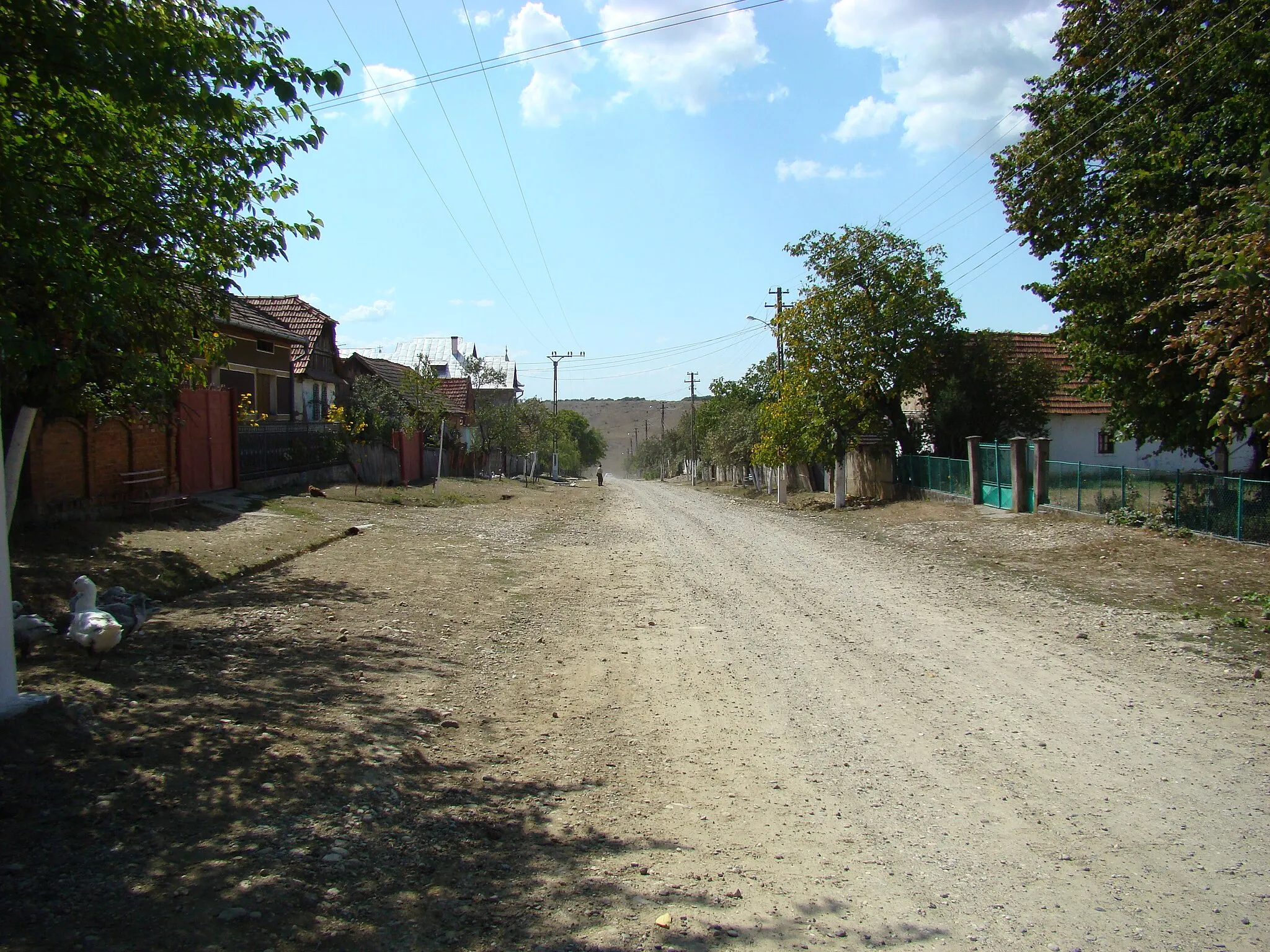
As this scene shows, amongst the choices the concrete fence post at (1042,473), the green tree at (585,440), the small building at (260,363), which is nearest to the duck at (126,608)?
the small building at (260,363)

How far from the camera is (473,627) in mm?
9531

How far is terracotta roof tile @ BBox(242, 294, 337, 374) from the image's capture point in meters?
32.8

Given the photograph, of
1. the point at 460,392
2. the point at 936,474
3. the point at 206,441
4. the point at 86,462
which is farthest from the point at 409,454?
the point at 86,462

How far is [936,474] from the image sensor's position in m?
27.6

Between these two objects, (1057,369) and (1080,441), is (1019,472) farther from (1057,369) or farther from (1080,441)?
(1080,441)

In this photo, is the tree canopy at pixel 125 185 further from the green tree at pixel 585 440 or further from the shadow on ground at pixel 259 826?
the green tree at pixel 585 440

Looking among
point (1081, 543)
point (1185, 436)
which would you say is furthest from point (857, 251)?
point (1081, 543)

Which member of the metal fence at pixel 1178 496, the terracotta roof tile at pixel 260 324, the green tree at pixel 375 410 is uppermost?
the terracotta roof tile at pixel 260 324

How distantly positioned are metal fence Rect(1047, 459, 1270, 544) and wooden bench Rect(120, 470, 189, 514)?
57.6 feet

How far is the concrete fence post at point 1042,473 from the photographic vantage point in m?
20.7

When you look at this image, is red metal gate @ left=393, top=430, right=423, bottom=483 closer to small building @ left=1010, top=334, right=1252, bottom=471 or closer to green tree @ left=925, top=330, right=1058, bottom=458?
green tree @ left=925, top=330, right=1058, bottom=458

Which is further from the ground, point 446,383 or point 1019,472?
point 446,383

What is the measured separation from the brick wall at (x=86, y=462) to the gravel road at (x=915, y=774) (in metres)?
7.50

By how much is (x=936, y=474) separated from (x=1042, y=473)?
6.83m
